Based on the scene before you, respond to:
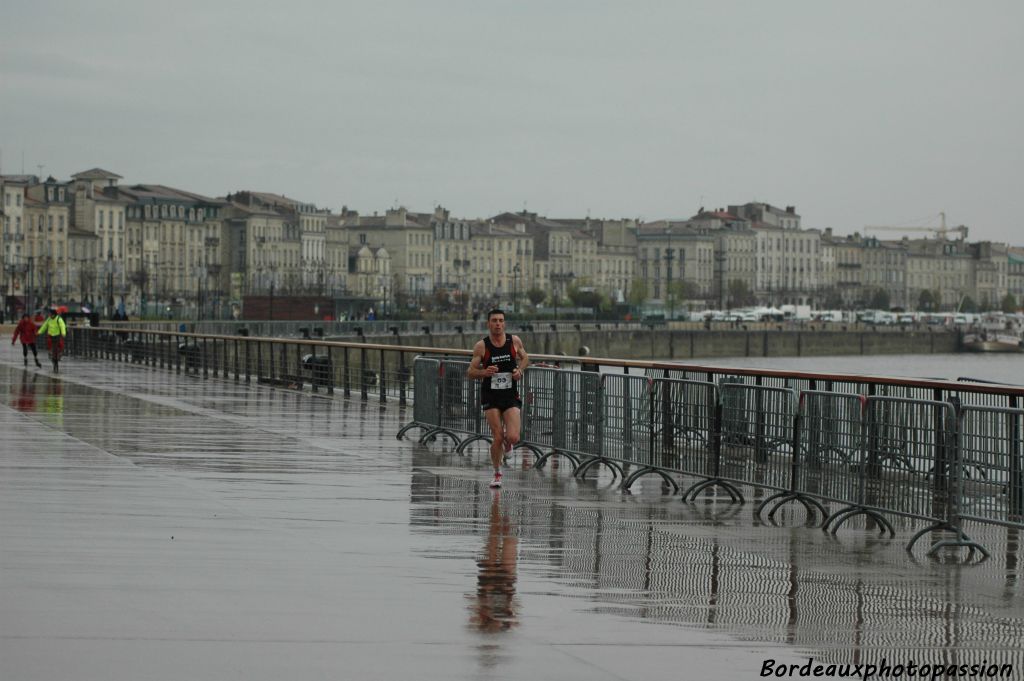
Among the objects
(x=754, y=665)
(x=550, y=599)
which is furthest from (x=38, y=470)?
(x=754, y=665)

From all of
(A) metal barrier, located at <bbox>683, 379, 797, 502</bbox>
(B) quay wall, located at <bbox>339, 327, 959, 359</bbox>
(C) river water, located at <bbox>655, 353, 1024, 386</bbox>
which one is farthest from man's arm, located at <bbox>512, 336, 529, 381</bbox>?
(B) quay wall, located at <bbox>339, 327, 959, 359</bbox>

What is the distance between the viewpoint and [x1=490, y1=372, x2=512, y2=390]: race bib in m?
16.9

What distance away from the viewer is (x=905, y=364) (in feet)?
487

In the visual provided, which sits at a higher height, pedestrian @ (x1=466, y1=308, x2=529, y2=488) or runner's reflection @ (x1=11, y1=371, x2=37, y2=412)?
pedestrian @ (x1=466, y1=308, x2=529, y2=488)

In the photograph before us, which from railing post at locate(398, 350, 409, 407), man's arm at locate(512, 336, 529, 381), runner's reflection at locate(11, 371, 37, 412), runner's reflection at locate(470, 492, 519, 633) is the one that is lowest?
runner's reflection at locate(470, 492, 519, 633)

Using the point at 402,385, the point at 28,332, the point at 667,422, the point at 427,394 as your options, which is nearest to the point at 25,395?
the point at 402,385

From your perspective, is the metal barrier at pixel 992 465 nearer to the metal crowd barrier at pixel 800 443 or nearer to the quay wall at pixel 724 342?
the metal crowd barrier at pixel 800 443

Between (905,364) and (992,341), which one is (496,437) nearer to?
(905,364)

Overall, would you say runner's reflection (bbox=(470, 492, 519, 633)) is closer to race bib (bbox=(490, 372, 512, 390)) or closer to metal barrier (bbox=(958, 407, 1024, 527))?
race bib (bbox=(490, 372, 512, 390))

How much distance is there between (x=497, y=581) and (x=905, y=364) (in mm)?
141258

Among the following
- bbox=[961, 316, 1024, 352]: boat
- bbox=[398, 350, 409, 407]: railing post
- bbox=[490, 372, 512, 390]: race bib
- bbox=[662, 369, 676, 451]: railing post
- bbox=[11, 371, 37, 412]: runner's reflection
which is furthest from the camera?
bbox=[961, 316, 1024, 352]: boat

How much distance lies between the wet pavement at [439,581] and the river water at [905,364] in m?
103

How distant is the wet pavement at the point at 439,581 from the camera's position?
828 cm

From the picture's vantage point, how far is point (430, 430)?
22.0m
